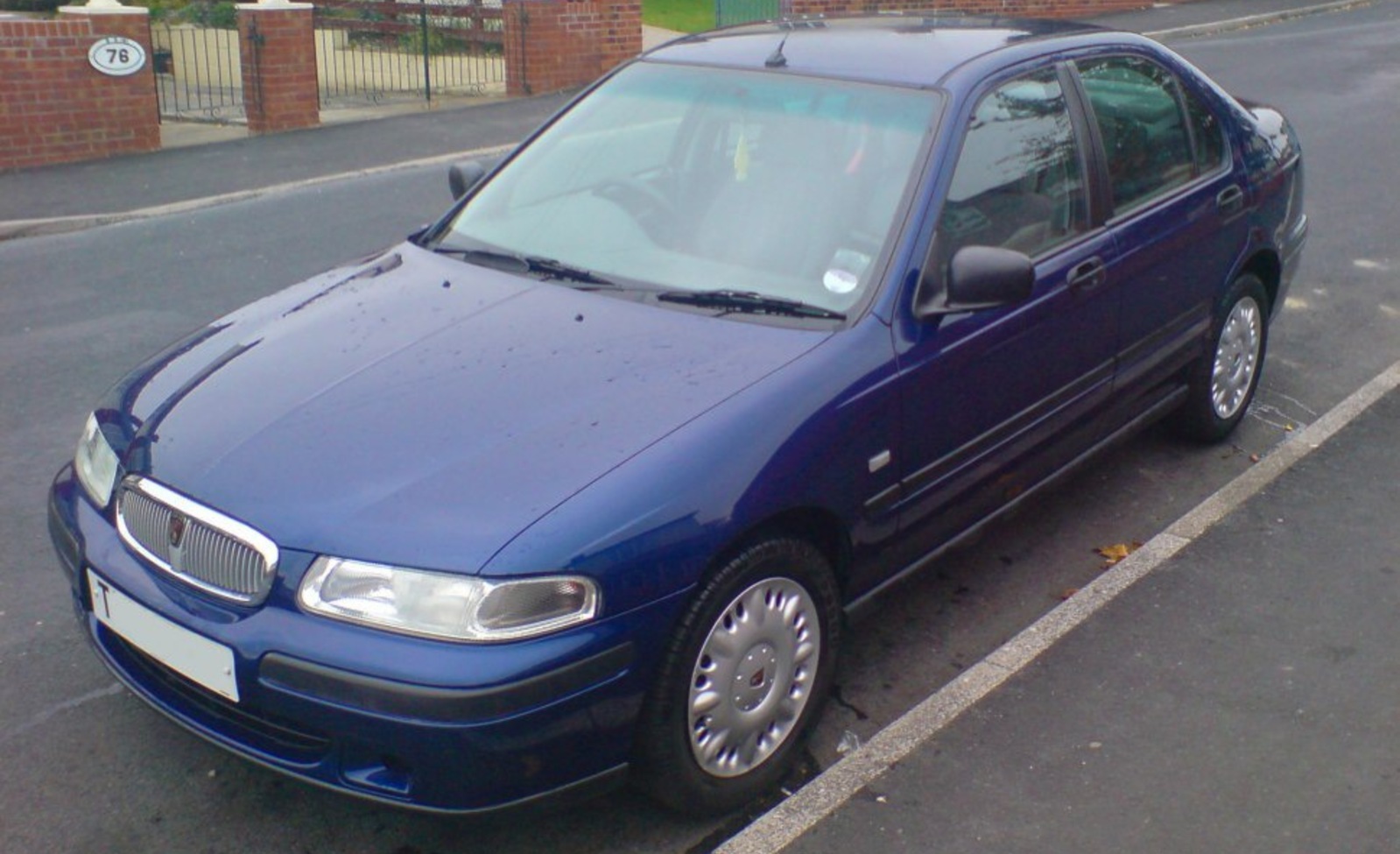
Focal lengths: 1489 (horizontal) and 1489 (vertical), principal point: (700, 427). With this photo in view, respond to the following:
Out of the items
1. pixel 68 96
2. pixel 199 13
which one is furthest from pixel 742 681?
pixel 199 13

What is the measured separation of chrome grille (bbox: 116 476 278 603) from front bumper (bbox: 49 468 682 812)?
4 centimetres

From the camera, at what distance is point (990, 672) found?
14.0 ft

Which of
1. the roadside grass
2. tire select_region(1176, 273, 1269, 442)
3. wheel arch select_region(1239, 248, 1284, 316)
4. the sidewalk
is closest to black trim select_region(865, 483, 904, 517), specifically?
tire select_region(1176, 273, 1269, 442)

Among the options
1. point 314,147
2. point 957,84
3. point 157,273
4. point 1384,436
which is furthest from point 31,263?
point 1384,436

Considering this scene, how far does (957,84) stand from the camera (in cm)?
436

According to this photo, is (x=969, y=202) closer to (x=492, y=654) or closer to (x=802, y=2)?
(x=492, y=654)

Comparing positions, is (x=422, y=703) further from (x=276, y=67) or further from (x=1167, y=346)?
(x=276, y=67)

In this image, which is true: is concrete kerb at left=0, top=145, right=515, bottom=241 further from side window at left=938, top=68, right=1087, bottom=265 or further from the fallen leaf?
the fallen leaf

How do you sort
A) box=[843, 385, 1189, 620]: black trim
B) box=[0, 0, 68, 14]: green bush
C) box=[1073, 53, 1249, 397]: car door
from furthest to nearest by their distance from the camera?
1. box=[0, 0, 68, 14]: green bush
2. box=[1073, 53, 1249, 397]: car door
3. box=[843, 385, 1189, 620]: black trim

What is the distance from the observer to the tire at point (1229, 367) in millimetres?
5645

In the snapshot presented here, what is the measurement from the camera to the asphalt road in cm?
354

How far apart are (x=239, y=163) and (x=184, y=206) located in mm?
1718

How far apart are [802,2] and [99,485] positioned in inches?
722

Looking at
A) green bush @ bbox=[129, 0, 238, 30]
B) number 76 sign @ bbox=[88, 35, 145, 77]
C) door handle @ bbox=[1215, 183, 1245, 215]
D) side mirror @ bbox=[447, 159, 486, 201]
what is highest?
green bush @ bbox=[129, 0, 238, 30]
